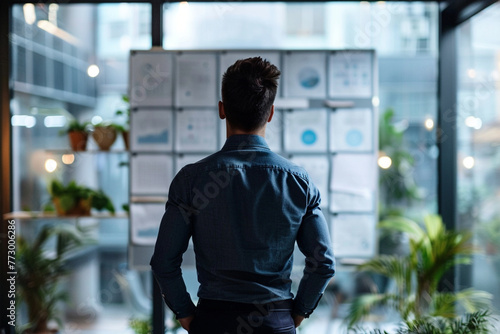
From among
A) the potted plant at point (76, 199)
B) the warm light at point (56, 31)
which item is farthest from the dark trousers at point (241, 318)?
the warm light at point (56, 31)

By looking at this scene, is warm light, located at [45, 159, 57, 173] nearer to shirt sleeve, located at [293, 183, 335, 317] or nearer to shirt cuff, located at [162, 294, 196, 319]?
shirt cuff, located at [162, 294, 196, 319]

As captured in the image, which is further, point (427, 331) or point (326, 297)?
point (326, 297)

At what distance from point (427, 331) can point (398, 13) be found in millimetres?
1864

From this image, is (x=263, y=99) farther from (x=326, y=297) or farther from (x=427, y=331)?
(x=326, y=297)

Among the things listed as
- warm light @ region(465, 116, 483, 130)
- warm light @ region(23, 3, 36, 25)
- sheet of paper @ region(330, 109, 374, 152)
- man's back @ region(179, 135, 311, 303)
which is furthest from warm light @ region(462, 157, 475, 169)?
warm light @ region(23, 3, 36, 25)

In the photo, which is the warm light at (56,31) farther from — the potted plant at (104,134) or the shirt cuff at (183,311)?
the shirt cuff at (183,311)

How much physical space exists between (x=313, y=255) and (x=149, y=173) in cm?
165

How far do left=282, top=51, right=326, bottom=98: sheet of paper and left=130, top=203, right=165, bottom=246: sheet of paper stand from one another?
1020 mm

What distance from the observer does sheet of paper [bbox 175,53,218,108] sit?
2920 millimetres

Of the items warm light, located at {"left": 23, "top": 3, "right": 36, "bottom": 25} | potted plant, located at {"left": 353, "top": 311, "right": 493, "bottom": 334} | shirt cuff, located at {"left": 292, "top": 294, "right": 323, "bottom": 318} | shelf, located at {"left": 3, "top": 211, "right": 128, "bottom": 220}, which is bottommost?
potted plant, located at {"left": 353, "top": 311, "right": 493, "bottom": 334}

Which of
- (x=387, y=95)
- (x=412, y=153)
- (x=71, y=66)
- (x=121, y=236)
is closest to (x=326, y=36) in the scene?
(x=387, y=95)

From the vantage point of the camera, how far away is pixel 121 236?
3.09 meters

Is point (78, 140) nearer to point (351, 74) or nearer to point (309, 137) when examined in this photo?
point (309, 137)

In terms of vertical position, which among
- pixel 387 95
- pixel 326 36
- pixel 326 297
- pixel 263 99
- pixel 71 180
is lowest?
pixel 326 297
